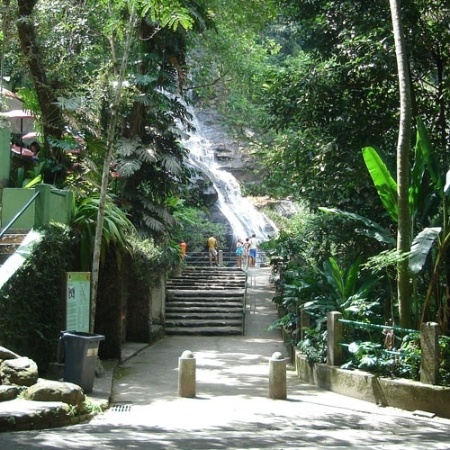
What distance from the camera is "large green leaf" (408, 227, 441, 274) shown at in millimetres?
9906

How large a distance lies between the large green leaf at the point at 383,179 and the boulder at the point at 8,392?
601 cm

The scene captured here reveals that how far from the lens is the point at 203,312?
23172 mm

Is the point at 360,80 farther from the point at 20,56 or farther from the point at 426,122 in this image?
the point at 20,56

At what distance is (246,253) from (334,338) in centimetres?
2139

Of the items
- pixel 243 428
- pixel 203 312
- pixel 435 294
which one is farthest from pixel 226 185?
pixel 243 428

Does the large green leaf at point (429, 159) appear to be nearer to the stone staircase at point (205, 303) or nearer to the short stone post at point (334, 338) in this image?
the short stone post at point (334, 338)

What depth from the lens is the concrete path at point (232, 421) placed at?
7801 millimetres

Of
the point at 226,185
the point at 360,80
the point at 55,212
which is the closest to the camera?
the point at 55,212

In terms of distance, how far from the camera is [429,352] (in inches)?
389

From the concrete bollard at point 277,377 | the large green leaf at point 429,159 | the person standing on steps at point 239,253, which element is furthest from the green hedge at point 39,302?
the person standing on steps at point 239,253

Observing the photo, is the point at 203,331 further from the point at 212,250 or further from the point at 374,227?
the point at 374,227

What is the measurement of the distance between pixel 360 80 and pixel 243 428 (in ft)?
26.5

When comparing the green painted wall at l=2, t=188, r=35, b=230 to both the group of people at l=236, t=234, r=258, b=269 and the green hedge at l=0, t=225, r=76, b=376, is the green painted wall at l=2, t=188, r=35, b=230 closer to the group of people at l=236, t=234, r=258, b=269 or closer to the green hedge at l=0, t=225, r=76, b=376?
the green hedge at l=0, t=225, r=76, b=376

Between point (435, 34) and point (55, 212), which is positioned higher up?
point (435, 34)
